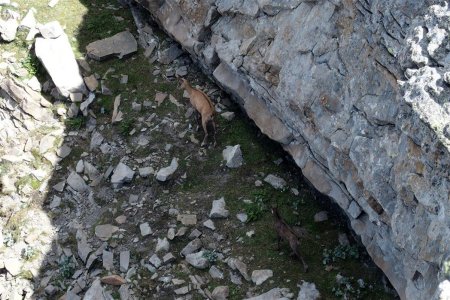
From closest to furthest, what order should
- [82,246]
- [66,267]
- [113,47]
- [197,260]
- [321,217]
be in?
[197,260]
[66,267]
[321,217]
[82,246]
[113,47]

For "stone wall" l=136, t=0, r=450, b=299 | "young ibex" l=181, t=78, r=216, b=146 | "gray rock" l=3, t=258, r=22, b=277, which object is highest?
"stone wall" l=136, t=0, r=450, b=299

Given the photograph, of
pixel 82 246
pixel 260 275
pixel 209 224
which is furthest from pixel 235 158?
Result: pixel 82 246

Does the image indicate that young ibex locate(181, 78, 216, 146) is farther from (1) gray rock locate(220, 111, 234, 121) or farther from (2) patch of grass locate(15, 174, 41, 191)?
(2) patch of grass locate(15, 174, 41, 191)

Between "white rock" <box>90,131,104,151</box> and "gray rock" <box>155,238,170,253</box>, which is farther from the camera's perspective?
"white rock" <box>90,131,104,151</box>

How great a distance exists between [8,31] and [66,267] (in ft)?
22.9

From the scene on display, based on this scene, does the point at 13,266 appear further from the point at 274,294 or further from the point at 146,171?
the point at 274,294

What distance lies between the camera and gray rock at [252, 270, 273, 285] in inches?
510

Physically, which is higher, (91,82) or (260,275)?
(260,275)

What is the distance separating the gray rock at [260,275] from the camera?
510 inches

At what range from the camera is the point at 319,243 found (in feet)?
44.4

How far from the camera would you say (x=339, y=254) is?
13266mm

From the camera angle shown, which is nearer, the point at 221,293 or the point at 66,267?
the point at 221,293

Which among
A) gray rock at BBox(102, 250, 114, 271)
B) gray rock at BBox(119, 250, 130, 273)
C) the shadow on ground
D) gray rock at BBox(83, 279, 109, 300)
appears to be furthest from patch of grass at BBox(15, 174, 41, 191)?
gray rock at BBox(83, 279, 109, 300)

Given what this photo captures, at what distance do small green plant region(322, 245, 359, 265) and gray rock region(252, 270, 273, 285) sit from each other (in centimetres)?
105
